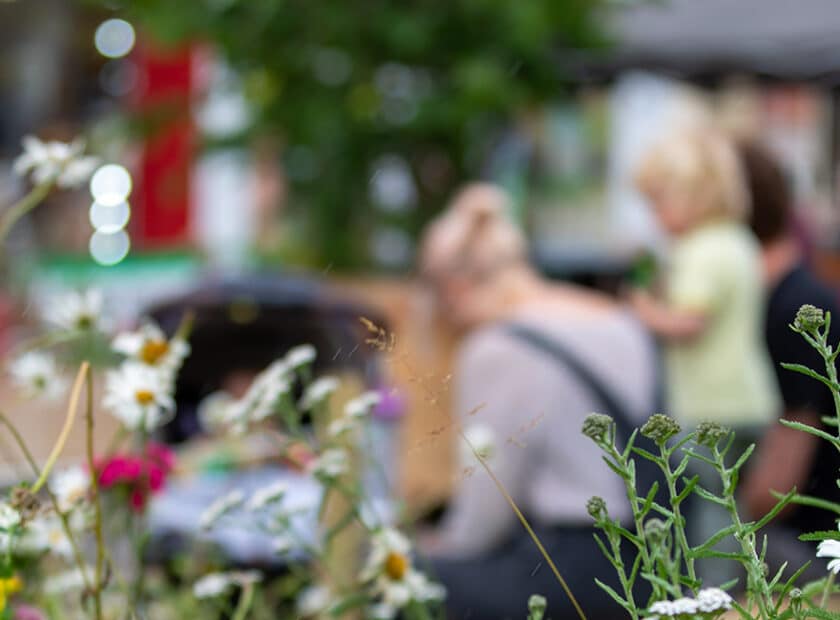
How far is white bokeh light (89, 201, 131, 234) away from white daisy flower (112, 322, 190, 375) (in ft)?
25.9

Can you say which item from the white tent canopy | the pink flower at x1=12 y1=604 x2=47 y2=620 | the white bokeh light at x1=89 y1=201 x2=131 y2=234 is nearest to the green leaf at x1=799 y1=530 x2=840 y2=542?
the pink flower at x1=12 y1=604 x2=47 y2=620

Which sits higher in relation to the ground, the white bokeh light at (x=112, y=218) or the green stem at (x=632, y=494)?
the green stem at (x=632, y=494)

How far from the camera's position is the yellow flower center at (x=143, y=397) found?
99cm

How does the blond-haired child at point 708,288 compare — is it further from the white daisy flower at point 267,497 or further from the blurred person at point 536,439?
the white daisy flower at point 267,497

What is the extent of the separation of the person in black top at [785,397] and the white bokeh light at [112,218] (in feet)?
21.1

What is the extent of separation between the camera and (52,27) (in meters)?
9.70

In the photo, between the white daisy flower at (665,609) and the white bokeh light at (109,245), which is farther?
the white bokeh light at (109,245)

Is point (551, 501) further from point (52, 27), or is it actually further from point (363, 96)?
point (52, 27)

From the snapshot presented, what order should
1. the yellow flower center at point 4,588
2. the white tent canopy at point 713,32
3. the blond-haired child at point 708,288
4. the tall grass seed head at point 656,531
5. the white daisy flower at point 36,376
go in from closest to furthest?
the tall grass seed head at point 656,531, the yellow flower center at point 4,588, the white daisy flower at point 36,376, the blond-haired child at point 708,288, the white tent canopy at point 713,32

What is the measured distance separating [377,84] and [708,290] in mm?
2356

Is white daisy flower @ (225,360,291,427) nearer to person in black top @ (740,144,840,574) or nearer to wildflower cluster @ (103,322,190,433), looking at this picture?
wildflower cluster @ (103,322,190,433)

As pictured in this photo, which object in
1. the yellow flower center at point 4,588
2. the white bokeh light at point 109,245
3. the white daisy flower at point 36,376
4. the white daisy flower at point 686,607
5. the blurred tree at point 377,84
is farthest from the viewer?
the white bokeh light at point 109,245

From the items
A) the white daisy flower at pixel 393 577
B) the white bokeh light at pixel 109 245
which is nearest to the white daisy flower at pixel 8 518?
the white daisy flower at pixel 393 577

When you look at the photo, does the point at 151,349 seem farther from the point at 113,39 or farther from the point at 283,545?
the point at 113,39
